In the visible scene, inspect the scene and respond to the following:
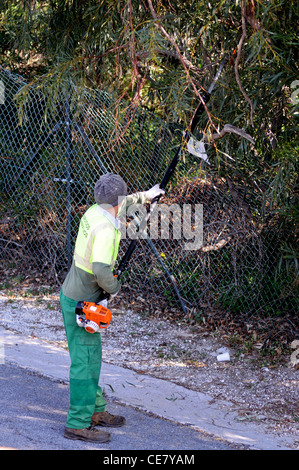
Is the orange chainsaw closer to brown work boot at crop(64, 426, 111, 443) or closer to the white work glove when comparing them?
brown work boot at crop(64, 426, 111, 443)

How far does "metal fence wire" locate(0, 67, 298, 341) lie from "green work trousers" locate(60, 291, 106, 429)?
2.06 m

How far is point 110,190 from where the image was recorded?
4129 millimetres

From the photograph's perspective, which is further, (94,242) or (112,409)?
(112,409)

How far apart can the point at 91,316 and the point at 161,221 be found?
120 inches

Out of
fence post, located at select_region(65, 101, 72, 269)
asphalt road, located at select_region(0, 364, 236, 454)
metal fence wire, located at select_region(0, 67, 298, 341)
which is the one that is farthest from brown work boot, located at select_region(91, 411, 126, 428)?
fence post, located at select_region(65, 101, 72, 269)

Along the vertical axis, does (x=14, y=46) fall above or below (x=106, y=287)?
above

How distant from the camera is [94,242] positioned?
4.05m

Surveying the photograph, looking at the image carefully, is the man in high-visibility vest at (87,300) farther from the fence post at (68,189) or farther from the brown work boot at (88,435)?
the fence post at (68,189)

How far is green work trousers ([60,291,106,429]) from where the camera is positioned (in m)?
4.14

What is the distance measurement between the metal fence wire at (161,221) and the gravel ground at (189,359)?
1.34 ft

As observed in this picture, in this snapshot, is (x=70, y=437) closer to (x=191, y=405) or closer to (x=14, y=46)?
(x=191, y=405)

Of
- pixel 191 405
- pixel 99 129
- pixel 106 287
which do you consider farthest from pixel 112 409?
pixel 99 129

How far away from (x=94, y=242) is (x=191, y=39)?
133 inches

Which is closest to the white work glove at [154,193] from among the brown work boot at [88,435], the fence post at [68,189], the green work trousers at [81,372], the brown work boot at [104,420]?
the green work trousers at [81,372]
